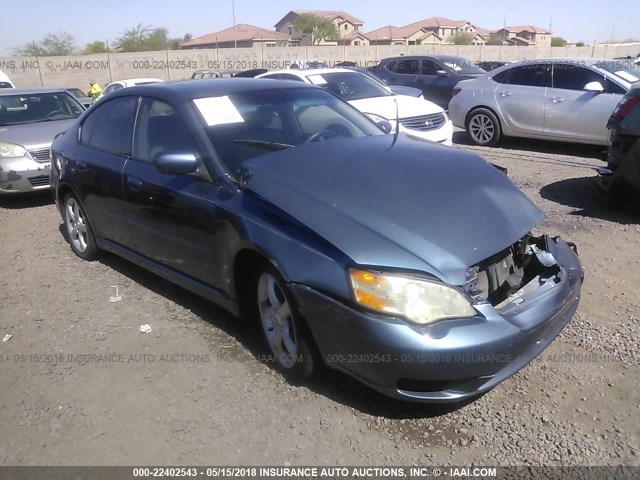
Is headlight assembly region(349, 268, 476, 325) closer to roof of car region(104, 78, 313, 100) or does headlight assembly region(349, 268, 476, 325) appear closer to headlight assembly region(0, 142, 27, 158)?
roof of car region(104, 78, 313, 100)

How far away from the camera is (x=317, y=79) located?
358 inches

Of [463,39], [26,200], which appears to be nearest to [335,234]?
[26,200]

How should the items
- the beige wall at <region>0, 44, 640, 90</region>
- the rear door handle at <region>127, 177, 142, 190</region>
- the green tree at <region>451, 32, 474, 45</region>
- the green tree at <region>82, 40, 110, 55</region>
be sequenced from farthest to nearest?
the green tree at <region>451, 32, 474, 45</region> < the green tree at <region>82, 40, 110, 55</region> < the beige wall at <region>0, 44, 640, 90</region> < the rear door handle at <region>127, 177, 142, 190</region>

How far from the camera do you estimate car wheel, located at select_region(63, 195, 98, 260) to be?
5070 millimetres

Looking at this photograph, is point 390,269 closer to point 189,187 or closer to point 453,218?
point 453,218

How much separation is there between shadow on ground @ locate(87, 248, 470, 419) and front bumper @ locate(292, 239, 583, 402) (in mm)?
292

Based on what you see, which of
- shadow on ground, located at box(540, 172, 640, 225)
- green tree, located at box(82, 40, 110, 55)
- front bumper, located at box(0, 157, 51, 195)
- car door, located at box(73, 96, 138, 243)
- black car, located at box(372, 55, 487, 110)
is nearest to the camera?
car door, located at box(73, 96, 138, 243)

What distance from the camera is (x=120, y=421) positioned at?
9.67 feet

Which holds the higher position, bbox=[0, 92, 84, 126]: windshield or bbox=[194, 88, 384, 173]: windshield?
bbox=[194, 88, 384, 173]: windshield

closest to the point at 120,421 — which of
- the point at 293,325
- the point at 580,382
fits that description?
the point at 293,325

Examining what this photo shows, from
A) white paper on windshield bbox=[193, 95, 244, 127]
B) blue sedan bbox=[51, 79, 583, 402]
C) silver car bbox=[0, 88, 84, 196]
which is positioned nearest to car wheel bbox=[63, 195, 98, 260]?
blue sedan bbox=[51, 79, 583, 402]

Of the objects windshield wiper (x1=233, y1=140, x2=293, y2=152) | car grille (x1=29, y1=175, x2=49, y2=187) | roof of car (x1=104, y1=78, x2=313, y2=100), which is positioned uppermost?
roof of car (x1=104, y1=78, x2=313, y2=100)

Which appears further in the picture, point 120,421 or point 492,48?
point 492,48

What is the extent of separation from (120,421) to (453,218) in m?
2.02
